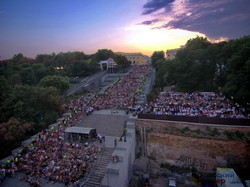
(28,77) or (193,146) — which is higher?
(28,77)

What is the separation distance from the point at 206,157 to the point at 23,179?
16.5 metres

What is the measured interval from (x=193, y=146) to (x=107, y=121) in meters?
10.0

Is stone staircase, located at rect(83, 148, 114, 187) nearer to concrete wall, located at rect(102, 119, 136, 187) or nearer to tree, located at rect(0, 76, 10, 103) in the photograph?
concrete wall, located at rect(102, 119, 136, 187)

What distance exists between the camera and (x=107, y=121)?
19.6 meters

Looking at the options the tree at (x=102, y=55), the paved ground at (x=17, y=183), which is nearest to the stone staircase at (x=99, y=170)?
the paved ground at (x=17, y=183)

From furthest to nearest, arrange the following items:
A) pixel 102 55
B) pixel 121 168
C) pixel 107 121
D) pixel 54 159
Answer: pixel 102 55 < pixel 107 121 < pixel 54 159 < pixel 121 168

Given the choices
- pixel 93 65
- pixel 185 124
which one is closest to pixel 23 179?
pixel 185 124

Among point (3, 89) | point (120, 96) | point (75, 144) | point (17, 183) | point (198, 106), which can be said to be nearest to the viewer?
point (17, 183)

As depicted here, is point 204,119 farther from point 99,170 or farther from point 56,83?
point 56,83

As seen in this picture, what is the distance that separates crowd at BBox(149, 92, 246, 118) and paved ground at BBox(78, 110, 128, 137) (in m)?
4.35

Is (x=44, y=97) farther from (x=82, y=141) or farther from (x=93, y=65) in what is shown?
(x=93, y=65)

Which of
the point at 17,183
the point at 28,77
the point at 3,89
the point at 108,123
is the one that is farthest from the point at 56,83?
the point at 17,183

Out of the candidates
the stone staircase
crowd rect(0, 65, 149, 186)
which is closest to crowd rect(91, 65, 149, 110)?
crowd rect(0, 65, 149, 186)

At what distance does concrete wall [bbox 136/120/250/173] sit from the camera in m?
14.7
